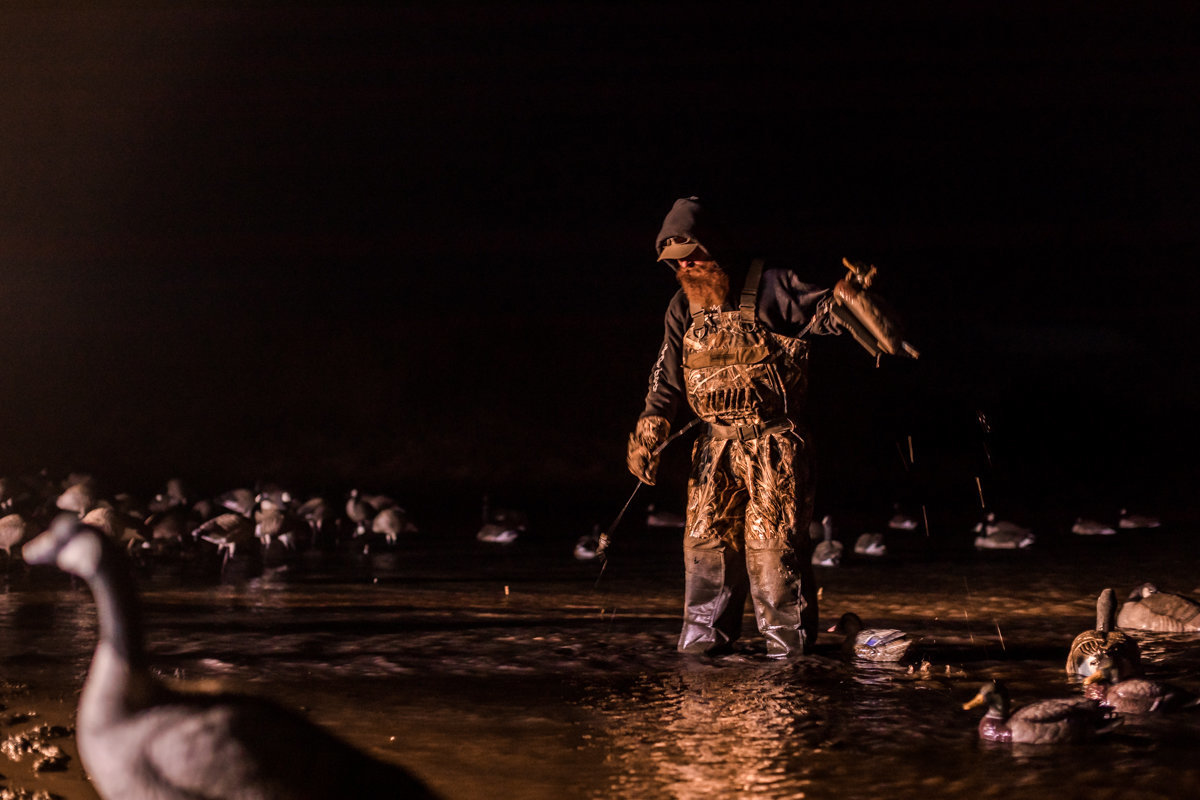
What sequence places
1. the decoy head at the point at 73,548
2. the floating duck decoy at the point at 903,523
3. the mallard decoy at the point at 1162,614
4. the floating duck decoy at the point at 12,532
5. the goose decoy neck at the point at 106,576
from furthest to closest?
1. the floating duck decoy at the point at 903,523
2. the floating duck decoy at the point at 12,532
3. the mallard decoy at the point at 1162,614
4. the decoy head at the point at 73,548
5. the goose decoy neck at the point at 106,576

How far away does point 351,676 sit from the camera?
255 inches

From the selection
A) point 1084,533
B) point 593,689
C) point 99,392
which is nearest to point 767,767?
point 593,689

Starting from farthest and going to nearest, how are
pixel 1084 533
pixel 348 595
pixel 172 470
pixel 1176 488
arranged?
1. pixel 172 470
2. pixel 1176 488
3. pixel 1084 533
4. pixel 348 595

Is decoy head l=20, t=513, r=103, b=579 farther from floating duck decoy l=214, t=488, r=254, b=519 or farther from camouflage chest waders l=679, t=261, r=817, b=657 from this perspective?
floating duck decoy l=214, t=488, r=254, b=519

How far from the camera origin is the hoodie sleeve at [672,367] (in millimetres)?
7301

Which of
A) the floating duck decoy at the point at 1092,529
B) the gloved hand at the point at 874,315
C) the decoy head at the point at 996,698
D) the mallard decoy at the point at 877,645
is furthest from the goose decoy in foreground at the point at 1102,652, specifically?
the floating duck decoy at the point at 1092,529

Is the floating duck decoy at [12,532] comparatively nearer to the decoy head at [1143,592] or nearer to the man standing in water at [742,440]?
the man standing in water at [742,440]

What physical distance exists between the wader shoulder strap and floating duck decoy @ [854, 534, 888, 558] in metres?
8.07

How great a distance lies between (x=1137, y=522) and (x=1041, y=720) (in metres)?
13.8

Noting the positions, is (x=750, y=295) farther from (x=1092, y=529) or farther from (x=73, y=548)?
(x=1092, y=529)

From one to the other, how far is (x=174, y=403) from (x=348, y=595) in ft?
50.7

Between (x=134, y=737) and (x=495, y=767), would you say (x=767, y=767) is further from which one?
(x=134, y=737)

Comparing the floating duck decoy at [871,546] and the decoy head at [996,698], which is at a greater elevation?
the floating duck decoy at [871,546]

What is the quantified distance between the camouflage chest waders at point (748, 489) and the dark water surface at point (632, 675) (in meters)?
0.30
